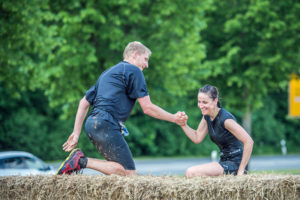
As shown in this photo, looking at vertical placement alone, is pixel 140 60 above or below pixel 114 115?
above

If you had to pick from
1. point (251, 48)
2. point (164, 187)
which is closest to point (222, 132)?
point (164, 187)

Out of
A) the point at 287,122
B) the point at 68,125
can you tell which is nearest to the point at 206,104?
the point at 68,125

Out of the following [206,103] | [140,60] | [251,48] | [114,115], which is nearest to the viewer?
[114,115]

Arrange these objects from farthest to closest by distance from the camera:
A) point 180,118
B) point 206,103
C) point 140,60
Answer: point 180,118, point 206,103, point 140,60

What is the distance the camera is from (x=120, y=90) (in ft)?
18.0

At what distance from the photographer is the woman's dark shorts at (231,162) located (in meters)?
5.77

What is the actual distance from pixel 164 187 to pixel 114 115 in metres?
1.21

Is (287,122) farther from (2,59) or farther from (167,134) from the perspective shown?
(2,59)

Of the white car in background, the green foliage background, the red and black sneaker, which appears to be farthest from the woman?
the green foliage background

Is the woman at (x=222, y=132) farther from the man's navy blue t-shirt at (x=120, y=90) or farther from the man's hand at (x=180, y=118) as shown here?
the man's navy blue t-shirt at (x=120, y=90)

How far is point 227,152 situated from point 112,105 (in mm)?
1566

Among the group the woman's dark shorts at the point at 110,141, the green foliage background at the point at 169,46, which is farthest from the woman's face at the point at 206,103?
the green foliage background at the point at 169,46

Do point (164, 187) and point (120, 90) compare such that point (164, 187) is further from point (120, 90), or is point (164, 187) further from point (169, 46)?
point (169, 46)

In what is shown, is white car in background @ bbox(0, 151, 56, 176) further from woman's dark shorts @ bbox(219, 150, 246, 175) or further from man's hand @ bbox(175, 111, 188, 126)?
woman's dark shorts @ bbox(219, 150, 246, 175)
